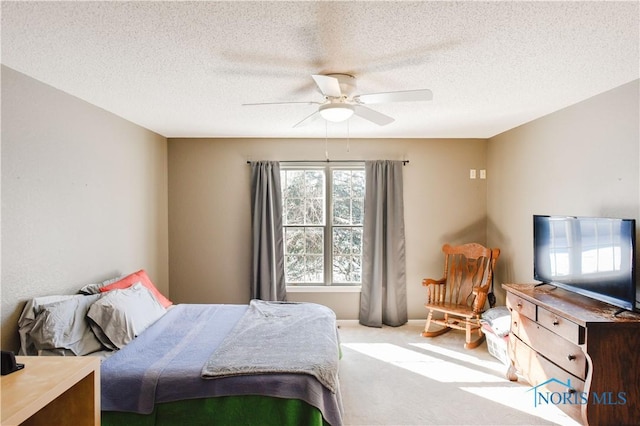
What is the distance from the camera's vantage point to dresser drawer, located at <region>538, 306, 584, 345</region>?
84.5 inches

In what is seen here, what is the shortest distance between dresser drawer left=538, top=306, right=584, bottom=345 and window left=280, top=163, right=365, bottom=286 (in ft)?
7.85

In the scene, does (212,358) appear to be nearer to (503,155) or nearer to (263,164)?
(263,164)

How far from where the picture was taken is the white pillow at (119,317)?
8.05 ft

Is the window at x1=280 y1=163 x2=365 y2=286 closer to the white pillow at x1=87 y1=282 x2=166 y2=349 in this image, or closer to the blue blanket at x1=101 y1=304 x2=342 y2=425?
the white pillow at x1=87 y1=282 x2=166 y2=349

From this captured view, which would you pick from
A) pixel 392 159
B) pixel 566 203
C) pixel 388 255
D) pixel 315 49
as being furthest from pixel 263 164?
pixel 566 203

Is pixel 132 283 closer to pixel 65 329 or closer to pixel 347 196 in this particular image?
pixel 65 329

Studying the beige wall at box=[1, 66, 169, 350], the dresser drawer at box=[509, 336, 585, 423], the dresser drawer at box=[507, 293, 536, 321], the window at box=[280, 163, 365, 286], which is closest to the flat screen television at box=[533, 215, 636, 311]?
the dresser drawer at box=[507, 293, 536, 321]

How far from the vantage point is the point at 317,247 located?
4684 mm

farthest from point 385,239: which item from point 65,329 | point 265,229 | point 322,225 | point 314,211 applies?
point 65,329

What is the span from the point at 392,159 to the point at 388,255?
126 cm

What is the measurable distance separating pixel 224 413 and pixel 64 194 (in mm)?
2060

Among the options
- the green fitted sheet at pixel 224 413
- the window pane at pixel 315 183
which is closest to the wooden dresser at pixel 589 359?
the green fitted sheet at pixel 224 413

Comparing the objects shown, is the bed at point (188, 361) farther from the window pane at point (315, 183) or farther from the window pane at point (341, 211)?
the window pane at point (315, 183)

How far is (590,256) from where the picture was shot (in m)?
2.46
